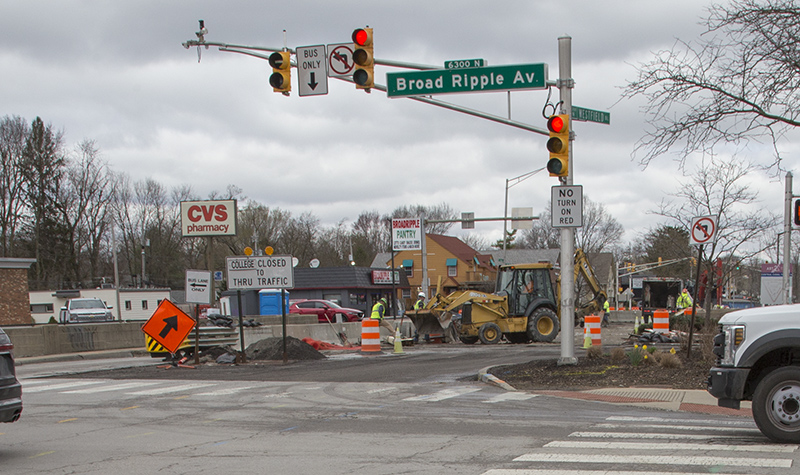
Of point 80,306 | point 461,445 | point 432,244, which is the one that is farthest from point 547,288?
point 432,244

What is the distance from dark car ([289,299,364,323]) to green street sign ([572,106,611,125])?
28.6 m

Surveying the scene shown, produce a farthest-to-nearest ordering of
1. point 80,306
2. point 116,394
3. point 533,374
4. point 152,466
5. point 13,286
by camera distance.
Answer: point 80,306 < point 13,286 < point 533,374 < point 116,394 < point 152,466

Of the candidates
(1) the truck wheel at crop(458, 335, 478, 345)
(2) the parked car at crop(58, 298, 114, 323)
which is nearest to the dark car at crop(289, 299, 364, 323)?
(2) the parked car at crop(58, 298, 114, 323)

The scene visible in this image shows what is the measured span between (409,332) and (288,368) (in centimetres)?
1177

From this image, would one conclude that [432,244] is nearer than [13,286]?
No

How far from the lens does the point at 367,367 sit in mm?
18156

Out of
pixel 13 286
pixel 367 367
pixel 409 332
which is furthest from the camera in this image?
pixel 13 286

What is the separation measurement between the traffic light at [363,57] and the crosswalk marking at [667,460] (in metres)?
8.98

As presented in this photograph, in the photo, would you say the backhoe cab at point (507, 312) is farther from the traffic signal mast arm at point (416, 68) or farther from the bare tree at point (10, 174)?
the bare tree at point (10, 174)

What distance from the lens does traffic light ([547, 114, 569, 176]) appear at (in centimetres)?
1424

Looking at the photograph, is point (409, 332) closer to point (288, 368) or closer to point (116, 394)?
point (288, 368)

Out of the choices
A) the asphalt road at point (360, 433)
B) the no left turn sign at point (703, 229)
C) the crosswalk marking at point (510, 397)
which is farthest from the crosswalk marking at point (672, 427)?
the no left turn sign at point (703, 229)

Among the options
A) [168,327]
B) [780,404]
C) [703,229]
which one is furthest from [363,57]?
[780,404]

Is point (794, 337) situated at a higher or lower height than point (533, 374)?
higher
